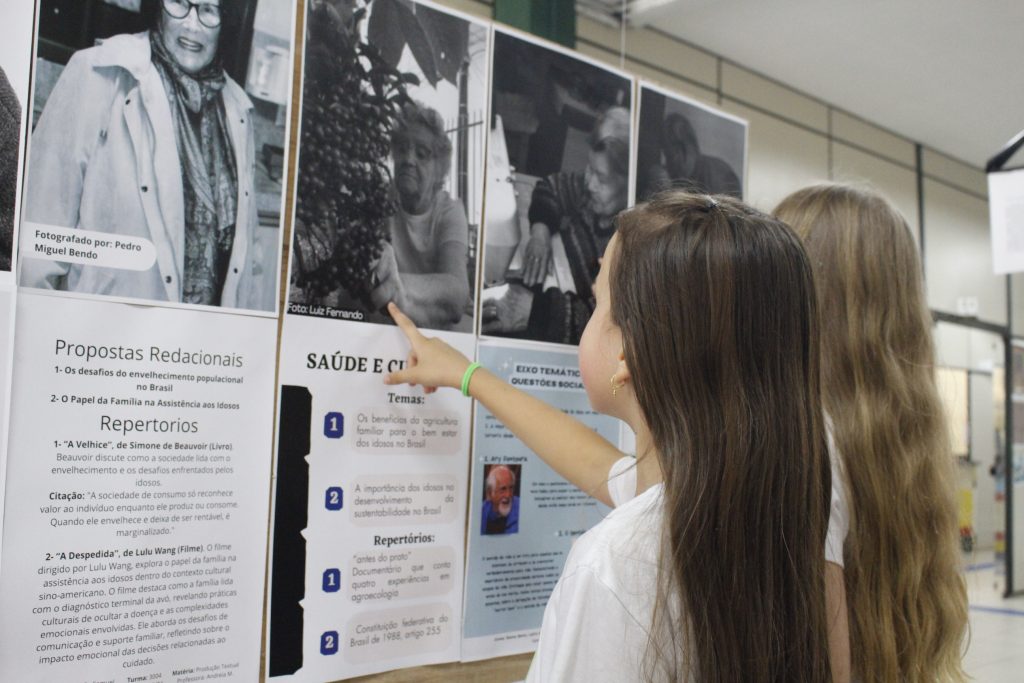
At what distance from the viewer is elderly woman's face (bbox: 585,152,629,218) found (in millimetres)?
1674

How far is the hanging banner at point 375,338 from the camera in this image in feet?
3.99

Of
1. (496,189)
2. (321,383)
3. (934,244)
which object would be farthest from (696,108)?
(934,244)

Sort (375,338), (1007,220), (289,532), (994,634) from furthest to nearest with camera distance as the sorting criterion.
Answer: (994,634), (1007,220), (375,338), (289,532)

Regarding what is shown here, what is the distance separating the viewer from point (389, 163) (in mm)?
1335

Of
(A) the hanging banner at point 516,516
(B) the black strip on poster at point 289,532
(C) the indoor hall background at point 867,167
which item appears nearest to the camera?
(B) the black strip on poster at point 289,532

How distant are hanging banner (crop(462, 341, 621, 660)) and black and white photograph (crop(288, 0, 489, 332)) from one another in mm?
176

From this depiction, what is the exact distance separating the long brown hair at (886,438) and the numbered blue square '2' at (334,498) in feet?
2.50

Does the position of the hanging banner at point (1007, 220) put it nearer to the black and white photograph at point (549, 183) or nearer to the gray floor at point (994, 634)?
the gray floor at point (994, 634)

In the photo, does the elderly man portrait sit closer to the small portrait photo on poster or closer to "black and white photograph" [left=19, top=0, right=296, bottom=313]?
the small portrait photo on poster

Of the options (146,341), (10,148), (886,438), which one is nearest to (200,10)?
(10,148)

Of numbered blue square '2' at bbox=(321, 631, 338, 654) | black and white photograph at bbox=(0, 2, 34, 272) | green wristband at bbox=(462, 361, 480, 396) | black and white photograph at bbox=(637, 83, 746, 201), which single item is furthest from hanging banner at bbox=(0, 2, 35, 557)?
black and white photograph at bbox=(637, 83, 746, 201)

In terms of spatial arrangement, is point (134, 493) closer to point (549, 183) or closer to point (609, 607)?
point (609, 607)

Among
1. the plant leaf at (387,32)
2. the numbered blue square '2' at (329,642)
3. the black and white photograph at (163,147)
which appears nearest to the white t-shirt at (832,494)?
the numbered blue square '2' at (329,642)

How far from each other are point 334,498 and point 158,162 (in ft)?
1.67
